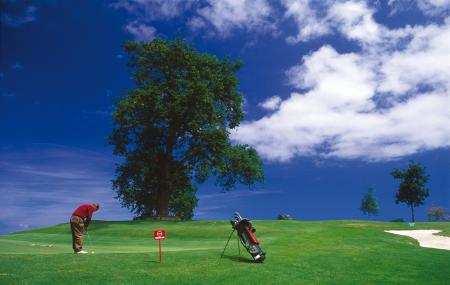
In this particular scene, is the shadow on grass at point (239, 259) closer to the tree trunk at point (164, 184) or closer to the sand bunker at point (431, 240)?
the sand bunker at point (431, 240)

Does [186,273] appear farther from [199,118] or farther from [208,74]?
[208,74]

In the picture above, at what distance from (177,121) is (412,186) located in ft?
122

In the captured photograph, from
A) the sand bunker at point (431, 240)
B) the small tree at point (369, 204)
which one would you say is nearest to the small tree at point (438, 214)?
the small tree at point (369, 204)

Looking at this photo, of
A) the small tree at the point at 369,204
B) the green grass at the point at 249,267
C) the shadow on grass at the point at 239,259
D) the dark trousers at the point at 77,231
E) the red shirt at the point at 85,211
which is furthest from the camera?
the small tree at the point at 369,204

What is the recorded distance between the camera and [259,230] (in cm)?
3731

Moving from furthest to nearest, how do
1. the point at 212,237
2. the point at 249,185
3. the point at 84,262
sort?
the point at 249,185 < the point at 212,237 < the point at 84,262

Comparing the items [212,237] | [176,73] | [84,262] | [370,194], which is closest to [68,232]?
[212,237]

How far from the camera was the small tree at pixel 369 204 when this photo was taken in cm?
Answer: 8600

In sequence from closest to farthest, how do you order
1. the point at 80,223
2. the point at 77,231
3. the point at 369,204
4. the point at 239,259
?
1. the point at 239,259
2. the point at 77,231
3. the point at 80,223
4. the point at 369,204

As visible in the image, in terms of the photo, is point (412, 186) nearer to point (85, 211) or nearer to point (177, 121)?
point (177, 121)

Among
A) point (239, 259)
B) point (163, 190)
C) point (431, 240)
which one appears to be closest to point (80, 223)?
point (239, 259)

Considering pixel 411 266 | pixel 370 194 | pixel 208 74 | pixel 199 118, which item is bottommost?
pixel 411 266

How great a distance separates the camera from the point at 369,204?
8625cm

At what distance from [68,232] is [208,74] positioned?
24.7m
